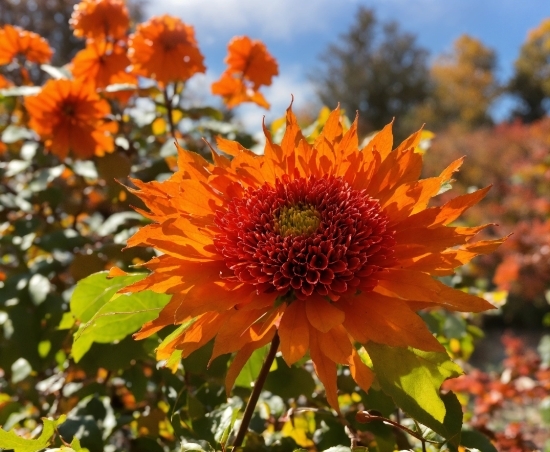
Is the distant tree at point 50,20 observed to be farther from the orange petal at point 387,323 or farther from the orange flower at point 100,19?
the orange petal at point 387,323

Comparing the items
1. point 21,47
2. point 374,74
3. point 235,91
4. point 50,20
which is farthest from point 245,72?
point 374,74

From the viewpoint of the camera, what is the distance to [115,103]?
1.46 m

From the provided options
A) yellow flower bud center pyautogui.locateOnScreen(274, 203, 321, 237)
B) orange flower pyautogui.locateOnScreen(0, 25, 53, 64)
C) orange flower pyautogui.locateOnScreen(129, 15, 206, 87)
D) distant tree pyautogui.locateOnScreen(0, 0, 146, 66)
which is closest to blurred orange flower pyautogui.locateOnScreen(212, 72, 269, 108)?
orange flower pyautogui.locateOnScreen(129, 15, 206, 87)

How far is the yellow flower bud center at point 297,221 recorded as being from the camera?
2.04 ft

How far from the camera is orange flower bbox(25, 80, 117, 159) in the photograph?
4.03ft

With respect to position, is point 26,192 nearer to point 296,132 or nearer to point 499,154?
point 296,132

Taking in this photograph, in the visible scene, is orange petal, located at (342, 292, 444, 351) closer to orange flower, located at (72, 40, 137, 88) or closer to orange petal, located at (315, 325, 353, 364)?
orange petal, located at (315, 325, 353, 364)

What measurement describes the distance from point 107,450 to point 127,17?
102 centimetres

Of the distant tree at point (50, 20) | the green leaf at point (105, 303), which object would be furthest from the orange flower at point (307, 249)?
the distant tree at point (50, 20)

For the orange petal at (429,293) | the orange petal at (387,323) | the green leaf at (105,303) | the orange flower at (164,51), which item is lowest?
the green leaf at (105,303)

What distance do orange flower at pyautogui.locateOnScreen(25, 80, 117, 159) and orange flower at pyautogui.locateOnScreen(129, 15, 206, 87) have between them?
0.13 metres

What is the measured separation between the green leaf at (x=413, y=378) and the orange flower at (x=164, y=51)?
3.04 feet

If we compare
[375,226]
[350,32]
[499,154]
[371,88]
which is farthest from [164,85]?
[350,32]

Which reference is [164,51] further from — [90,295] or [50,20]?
[50,20]
